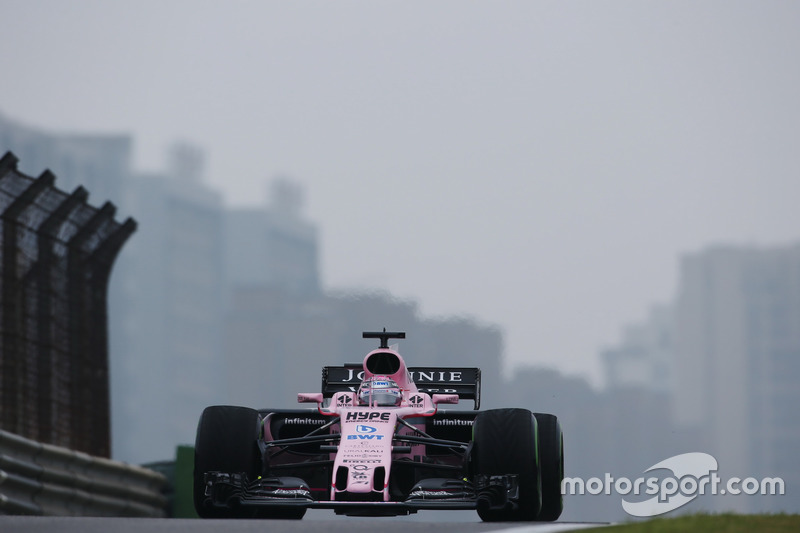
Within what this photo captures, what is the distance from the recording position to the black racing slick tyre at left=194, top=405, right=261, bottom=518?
12.1 m

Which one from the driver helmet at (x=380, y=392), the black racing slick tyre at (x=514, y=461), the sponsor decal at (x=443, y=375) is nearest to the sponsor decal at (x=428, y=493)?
the black racing slick tyre at (x=514, y=461)

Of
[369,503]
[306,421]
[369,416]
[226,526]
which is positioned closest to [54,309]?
[306,421]

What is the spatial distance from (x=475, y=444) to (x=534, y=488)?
1.67 ft

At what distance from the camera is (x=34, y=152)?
18338 centimetres

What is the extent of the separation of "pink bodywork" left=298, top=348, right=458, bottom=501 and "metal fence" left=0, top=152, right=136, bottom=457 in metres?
2.78

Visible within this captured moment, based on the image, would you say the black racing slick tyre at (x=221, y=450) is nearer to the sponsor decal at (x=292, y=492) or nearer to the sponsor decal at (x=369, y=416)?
the sponsor decal at (x=292, y=492)

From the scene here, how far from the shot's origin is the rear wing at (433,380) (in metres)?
14.9

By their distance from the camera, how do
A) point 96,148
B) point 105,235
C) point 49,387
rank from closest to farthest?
point 49,387, point 105,235, point 96,148

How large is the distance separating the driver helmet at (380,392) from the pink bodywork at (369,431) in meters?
0.07

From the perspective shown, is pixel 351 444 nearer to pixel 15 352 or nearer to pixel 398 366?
pixel 398 366

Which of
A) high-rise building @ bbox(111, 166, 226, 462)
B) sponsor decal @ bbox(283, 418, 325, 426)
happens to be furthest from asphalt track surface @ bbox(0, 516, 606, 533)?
high-rise building @ bbox(111, 166, 226, 462)

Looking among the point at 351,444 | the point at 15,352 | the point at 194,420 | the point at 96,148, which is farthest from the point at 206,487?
the point at 96,148

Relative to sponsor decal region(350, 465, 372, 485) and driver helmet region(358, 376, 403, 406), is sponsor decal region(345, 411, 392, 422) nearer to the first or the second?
driver helmet region(358, 376, 403, 406)

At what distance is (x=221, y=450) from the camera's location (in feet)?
39.8
